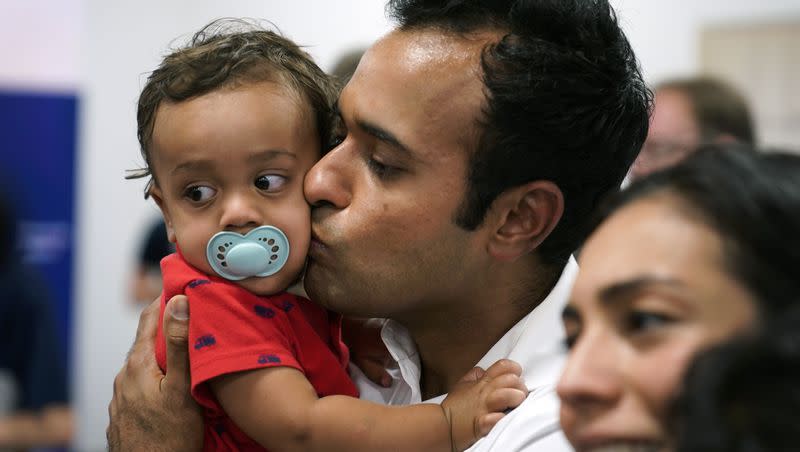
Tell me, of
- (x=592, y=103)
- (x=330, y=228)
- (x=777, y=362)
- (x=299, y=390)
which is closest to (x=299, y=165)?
(x=330, y=228)

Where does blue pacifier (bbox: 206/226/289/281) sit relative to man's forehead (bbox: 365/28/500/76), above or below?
below

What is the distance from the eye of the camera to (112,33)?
222 inches

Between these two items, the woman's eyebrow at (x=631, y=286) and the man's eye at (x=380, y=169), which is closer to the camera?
the woman's eyebrow at (x=631, y=286)

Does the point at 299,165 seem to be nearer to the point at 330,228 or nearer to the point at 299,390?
the point at 330,228

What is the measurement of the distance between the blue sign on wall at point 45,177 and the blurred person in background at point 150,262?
0.34 metres

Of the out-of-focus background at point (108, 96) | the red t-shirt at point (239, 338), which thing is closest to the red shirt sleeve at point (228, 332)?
the red t-shirt at point (239, 338)

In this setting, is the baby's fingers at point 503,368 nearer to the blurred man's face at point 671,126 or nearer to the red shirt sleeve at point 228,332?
the red shirt sleeve at point 228,332

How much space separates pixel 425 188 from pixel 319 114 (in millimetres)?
247

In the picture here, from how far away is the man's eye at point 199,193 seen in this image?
1.71m

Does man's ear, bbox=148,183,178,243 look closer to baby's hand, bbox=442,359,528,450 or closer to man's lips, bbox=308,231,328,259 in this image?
man's lips, bbox=308,231,328,259

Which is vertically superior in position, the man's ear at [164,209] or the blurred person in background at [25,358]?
the man's ear at [164,209]

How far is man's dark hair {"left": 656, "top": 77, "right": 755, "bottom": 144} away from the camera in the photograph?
3916mm

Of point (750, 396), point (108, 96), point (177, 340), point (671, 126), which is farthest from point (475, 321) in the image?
point (108, 96)

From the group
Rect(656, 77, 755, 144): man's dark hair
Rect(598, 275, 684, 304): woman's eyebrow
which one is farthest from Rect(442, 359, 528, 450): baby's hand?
Rect(656, 77, 755, 144): man's dark hair
